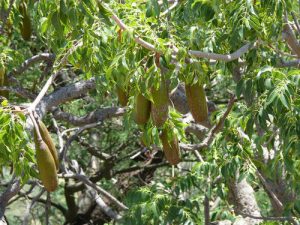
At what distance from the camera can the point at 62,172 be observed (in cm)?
476

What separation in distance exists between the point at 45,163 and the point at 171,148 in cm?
Answer: 55

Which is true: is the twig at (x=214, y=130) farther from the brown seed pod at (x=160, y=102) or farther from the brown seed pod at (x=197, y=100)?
the brown seed pod at (x=160, y=102)

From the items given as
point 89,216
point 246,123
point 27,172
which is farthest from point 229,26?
point 89,216

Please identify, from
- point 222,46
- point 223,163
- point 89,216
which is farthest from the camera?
point 89,216

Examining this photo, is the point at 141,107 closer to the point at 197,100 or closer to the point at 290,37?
the point at 197,100

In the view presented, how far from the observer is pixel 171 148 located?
2.61 meters

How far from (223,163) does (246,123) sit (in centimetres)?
49

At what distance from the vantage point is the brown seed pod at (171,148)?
260cm

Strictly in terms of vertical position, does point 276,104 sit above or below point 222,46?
below

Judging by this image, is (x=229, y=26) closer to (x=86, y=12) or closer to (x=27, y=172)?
(x=86, y=12)

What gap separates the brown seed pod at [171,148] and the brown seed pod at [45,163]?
48 centimetres

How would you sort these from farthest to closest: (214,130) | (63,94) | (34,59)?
1. (34,59)
2. (63,94)
3. (214,130)

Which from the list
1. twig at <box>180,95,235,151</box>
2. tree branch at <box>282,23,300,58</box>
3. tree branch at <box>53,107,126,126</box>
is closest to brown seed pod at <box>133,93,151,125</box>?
tree branch at <box>282,23,300,58</box>

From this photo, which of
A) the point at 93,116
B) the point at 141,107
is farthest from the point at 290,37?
the point at 93,116
